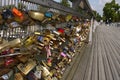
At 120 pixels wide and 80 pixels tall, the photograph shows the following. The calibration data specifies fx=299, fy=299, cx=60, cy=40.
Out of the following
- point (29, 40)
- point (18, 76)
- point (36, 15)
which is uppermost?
point (36, 15)

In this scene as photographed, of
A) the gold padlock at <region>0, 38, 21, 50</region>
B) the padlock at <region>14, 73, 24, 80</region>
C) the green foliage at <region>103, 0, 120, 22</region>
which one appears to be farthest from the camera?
the green foliage at <region>103, 0, 120, 22</region>

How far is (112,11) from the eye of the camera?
110750 millimetres

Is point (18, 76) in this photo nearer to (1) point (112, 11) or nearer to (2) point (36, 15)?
(2) point (36, 15)

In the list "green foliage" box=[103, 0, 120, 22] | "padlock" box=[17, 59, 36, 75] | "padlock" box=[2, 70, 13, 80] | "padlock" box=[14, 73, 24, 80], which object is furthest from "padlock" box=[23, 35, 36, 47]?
"green foliage" box=[103, 0, 120, 22]

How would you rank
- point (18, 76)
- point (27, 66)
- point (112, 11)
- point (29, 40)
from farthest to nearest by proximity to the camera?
point (112, 11)
point (29, 40)
point (27, 66)
point (18, 76)

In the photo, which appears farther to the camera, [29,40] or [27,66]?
[29,40]

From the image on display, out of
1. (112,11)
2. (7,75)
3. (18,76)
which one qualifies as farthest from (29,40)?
(112,11)

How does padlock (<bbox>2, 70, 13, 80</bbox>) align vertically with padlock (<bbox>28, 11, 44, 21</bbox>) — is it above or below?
below

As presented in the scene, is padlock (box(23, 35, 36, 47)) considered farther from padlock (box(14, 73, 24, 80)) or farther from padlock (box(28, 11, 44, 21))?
padlock (box(14, 73, 24, 80))

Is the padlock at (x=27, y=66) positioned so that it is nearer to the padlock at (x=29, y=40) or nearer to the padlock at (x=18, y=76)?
the padlock at (x=18, y=76)

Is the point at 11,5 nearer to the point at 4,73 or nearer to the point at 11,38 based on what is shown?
the point at 11,38

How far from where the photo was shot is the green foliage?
110 m

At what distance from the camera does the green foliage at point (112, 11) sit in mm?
109500

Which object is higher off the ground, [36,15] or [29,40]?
[36,15]
